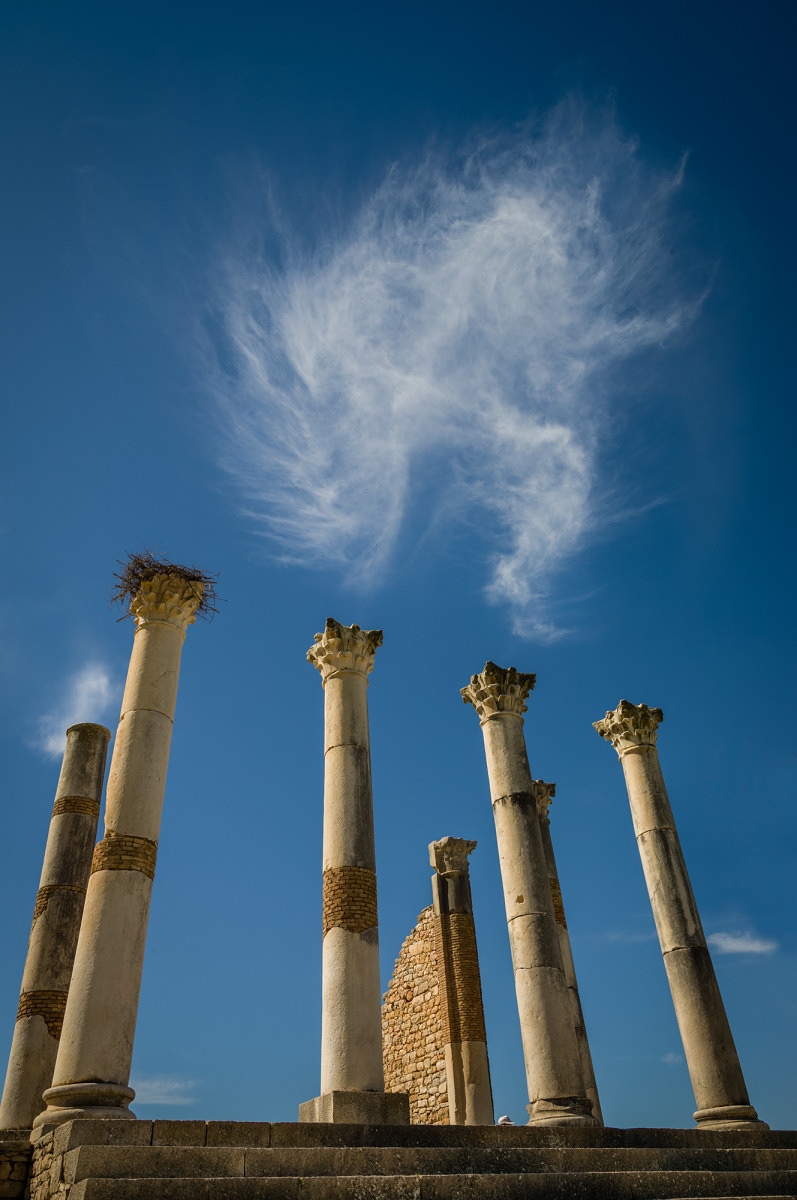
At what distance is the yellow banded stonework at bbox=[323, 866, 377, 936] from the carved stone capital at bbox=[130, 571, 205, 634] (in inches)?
185

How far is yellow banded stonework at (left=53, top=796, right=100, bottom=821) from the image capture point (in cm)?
1656

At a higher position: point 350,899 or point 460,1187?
point 350,899

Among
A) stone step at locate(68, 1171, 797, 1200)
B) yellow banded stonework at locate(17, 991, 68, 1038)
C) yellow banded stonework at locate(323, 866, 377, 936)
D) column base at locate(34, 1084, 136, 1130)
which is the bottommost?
stone step at locate(68, 1171, 797, 1200)

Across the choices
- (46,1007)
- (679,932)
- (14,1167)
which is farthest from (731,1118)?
(46,1007)

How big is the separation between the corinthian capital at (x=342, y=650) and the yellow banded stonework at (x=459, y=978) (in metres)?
7.87

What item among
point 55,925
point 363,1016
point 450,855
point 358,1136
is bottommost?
point 358,1136

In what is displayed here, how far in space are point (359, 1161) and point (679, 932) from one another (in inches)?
391

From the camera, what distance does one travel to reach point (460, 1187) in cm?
738

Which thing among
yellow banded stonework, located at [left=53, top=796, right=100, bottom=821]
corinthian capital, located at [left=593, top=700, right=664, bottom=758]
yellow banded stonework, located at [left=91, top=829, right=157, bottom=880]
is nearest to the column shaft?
yellow banded stonework, located at [left=91, top=829, right=157, bottom=880]

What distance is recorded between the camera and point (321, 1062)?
39.0 feet

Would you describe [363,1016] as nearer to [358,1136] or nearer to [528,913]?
[358,1136]

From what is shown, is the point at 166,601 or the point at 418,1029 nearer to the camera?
the point at 166,601

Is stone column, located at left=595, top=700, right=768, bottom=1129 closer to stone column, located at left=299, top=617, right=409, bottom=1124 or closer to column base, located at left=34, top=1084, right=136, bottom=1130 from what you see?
stone column, located at left=299, top=617, right=409, bottom=1124

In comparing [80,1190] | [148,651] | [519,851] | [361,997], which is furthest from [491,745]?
[80,1190]
